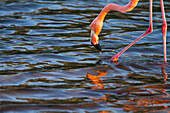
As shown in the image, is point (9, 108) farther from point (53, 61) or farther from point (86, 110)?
point (53, 61)

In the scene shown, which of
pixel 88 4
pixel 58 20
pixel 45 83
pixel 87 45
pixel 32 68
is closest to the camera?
pixel 45 83

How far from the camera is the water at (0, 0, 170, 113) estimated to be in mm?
5676

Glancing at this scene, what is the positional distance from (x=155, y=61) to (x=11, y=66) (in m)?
3.02

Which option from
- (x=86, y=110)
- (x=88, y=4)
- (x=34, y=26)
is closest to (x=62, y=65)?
(x=86, y=110)

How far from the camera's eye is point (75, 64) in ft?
25.3

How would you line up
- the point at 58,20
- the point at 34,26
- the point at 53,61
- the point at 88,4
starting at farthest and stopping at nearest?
the point at 88,4 → the point at 58,20 → the point at 34,26 → the point at 53,61

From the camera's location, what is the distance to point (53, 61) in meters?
7.92

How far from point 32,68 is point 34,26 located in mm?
3493

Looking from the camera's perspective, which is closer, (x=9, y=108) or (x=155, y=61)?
(x=9, y=108)

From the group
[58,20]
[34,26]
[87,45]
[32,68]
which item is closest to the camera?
[32,68]

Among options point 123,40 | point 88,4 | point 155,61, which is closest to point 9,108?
point 155,61

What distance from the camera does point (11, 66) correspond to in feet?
24.5

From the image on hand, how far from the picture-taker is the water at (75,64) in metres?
5.68

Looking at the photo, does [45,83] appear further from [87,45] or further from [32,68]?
[87,45]
